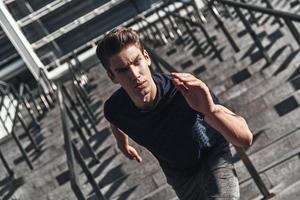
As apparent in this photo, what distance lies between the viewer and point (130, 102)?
3311 millimetres

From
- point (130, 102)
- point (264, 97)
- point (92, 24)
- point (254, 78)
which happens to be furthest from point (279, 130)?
point (92, 24)

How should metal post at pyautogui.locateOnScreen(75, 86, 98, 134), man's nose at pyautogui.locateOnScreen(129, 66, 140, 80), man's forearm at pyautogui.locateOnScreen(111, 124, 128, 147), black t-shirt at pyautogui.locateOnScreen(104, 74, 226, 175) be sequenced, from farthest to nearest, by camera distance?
metal post at pyautogui.locateOnScreen(75, 86, 98, 134)
man's forearm at pyautogui.locateOnScreen(111, 124, 128, 147)
black t-shirt at pyautogui.locateOnScreen(104, 74, 226, 175)
man's nose at pyautogui.locateOnScreen(129, 66, 140, 80)

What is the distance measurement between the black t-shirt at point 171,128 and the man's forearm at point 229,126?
0.91 ft

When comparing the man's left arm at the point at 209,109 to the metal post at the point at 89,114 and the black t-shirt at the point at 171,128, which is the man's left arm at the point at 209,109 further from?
the metal post at the point at 89,114

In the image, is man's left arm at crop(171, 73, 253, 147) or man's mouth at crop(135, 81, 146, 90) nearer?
man's left arm at crop(171, 73, 253, 147)

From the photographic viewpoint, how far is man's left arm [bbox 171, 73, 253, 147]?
2.75m

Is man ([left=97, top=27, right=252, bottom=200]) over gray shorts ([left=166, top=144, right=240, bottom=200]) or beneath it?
over

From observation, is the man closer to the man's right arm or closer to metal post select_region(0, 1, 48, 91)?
the man's right arm

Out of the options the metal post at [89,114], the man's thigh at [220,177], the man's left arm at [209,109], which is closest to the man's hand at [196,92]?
the man's left arm at [209,109]

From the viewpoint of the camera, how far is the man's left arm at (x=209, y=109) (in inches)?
108

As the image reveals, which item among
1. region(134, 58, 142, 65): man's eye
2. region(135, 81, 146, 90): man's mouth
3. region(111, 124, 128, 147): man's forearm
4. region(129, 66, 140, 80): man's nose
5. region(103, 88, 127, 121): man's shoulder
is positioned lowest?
region(111, 124, 128, 147): man's forearm

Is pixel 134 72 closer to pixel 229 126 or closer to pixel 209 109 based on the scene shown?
pixel 209 109

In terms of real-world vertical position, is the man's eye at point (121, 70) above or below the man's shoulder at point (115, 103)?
above

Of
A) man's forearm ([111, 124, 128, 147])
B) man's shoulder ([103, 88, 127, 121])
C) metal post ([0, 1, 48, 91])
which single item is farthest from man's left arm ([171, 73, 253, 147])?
metal post ([0, 1, 48, 91])
